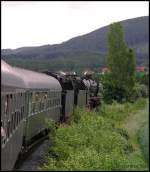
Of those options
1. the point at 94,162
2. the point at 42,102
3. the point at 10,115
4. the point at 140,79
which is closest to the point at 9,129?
the point at 10,115

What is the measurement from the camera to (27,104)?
16.4 m

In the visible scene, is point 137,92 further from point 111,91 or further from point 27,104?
point 27,104

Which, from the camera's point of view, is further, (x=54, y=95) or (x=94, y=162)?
(x=54, y=95)

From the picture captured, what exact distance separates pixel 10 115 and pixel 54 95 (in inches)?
554

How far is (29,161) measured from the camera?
17859mm

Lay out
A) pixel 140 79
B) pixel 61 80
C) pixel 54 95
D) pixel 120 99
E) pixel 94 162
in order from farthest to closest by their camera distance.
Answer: pixel 140 79 < pixel 120 99 < pixel 61 80 < pixel 54 95 < pixel 94 162

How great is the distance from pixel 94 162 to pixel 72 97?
57.7 ft

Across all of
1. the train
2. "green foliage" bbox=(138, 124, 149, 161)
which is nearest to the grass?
the train

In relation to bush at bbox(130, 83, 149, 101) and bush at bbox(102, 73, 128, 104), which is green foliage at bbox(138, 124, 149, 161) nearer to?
bush at bbox(102, 73, 128, 104)

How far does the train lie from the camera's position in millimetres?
10594

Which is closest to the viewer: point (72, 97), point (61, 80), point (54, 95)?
point (54, 95)

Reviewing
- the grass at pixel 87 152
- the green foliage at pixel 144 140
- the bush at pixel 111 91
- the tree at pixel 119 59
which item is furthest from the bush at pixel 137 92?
the grass at pixel 87 152

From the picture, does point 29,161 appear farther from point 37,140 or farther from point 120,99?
point 120,99

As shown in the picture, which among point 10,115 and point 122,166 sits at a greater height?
point 10,115
